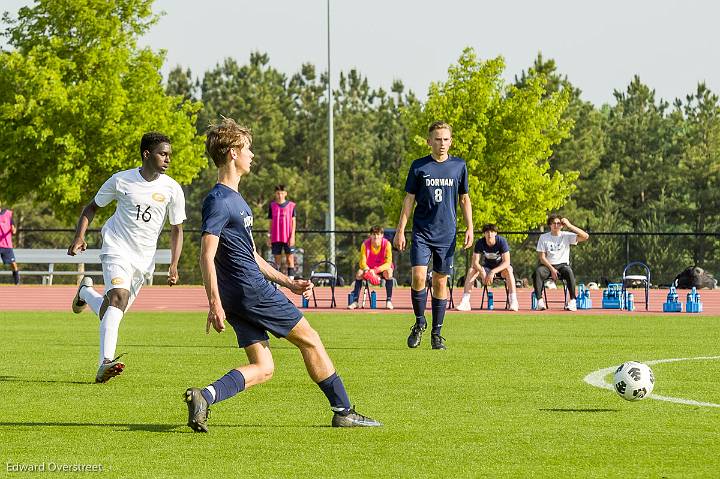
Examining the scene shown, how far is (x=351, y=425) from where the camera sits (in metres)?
7.59

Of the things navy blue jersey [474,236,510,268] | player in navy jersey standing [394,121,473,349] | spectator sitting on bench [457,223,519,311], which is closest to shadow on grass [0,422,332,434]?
player in navy jersey standing [394,121,473,349]

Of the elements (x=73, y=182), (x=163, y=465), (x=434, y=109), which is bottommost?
(x=163, y=465)

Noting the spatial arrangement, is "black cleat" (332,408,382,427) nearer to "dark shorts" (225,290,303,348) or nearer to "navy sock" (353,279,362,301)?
"dark shorts" (225,290,303,348)

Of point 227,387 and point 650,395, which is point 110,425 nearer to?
point 227,387

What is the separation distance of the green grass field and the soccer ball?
79mm

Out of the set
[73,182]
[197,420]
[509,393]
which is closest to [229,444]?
[197,420]

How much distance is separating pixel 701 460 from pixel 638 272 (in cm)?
4411

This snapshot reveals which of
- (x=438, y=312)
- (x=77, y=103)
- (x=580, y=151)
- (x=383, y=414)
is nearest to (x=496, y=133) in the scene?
(x=77, y=103)

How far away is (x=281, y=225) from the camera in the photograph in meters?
26.6

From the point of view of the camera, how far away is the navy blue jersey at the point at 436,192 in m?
13.7

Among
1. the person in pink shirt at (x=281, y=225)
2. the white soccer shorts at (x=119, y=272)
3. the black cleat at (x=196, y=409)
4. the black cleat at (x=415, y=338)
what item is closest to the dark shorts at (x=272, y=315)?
the black cleat at (x=196, y=409)

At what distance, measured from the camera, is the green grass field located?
6.41 m

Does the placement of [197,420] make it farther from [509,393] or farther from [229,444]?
[509,393]

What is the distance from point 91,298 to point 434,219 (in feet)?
12.8
